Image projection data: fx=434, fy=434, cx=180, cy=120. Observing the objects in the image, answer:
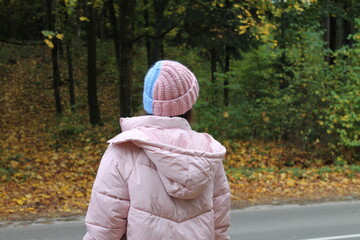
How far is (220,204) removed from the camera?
220 cm

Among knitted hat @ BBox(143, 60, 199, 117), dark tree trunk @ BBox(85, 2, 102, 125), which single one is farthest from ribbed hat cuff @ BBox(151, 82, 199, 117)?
dark tree trunk @ BBox(85, 2, 102, 125)

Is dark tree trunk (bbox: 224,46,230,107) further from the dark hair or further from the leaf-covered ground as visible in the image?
the dark hair

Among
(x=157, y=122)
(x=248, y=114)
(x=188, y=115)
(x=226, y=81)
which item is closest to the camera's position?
(x=157, y=122)

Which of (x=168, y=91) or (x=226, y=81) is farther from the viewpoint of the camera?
(x=226, y=81)

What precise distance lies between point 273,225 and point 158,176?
585 cm

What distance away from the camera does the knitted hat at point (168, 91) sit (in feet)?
6.75

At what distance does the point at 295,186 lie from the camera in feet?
35.3

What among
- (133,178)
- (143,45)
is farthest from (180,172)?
(143,45)

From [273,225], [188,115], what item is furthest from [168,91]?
[273,225]

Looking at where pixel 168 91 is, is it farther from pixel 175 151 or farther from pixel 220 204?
pixel 220 204

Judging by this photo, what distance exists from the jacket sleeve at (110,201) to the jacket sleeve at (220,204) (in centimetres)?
48

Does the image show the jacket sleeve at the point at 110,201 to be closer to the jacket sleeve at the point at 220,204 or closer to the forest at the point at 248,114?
the jacket sleeve at the point at 220,204

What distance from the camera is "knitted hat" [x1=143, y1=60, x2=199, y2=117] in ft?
6.75

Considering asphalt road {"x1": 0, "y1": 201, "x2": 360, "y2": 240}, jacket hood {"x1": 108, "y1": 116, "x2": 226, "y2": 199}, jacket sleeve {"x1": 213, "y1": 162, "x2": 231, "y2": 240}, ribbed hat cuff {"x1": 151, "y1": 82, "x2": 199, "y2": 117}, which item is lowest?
asphalt road {"x1": 0, "y1": 201, "x2": 360, "y2": 240}
